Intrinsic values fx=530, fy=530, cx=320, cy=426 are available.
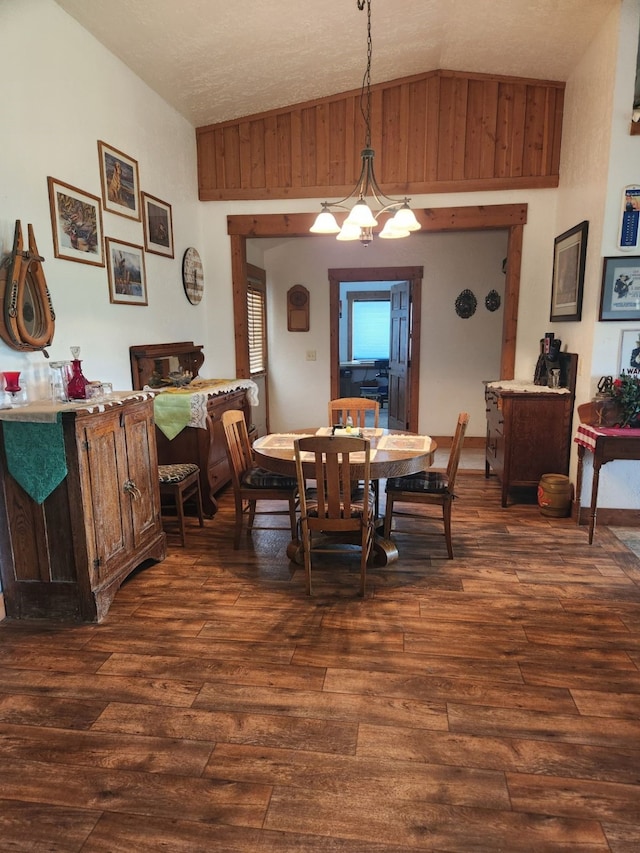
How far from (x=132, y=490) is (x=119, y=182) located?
7.40ft

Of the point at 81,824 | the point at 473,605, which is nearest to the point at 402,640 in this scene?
the point at 473,605

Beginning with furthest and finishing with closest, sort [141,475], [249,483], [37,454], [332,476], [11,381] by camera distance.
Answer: [249,483] < [141,475] < [332,476] < [11,381] < [37,454]

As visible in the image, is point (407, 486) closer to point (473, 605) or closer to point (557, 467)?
point (473, 605)

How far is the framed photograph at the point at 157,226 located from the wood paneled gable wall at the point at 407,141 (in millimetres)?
918

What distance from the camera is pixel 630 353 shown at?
3838 mm

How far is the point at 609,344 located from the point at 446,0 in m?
2.60

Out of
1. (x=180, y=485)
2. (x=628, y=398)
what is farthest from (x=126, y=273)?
(x=628, y=398)

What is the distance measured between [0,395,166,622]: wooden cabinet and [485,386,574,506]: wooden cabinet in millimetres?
2961

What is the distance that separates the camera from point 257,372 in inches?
265

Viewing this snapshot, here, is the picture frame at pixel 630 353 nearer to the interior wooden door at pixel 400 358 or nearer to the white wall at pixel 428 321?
the white wall at pixel 428 321

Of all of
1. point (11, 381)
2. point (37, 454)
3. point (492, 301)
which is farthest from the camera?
point (492, 301)

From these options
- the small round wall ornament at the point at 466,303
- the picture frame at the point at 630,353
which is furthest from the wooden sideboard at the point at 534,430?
the small round wall ornament at the point at 466,303

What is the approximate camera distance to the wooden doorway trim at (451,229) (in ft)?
16.0

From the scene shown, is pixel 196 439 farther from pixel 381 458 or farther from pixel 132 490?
pixel 381 458
